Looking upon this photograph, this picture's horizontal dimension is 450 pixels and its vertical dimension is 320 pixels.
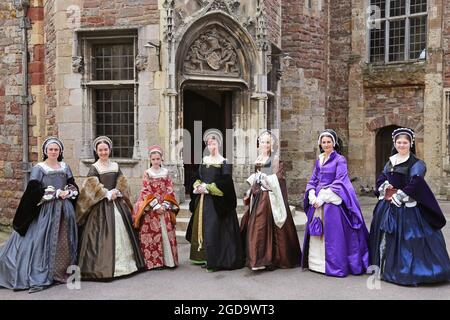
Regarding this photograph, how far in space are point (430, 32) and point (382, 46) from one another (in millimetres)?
1368

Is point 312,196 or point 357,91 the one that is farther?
point 357,91

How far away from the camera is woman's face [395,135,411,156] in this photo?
5.41m

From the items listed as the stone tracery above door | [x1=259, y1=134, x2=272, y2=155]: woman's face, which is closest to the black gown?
[x1=259, y1=134, x2=272, y2=155]: woman's face

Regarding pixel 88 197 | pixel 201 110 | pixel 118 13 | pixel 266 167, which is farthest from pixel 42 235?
pixel 201 110

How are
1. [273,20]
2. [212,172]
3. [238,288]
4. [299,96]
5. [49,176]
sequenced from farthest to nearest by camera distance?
[299,96]
[273,20]
[212,172]
[49,176]
[238,288]

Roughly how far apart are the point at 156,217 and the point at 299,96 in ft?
21.3

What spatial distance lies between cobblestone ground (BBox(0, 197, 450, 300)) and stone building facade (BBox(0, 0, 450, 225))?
9.05 feet

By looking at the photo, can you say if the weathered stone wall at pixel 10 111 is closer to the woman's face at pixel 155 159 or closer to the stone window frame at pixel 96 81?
the stone window frame at pixel 96 81

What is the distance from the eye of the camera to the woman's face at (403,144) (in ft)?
17.7

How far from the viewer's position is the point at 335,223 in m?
5.61

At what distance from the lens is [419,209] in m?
5.30

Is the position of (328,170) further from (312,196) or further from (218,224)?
(218,224)

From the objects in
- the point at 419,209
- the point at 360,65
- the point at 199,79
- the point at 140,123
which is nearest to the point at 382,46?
the point at 360,65

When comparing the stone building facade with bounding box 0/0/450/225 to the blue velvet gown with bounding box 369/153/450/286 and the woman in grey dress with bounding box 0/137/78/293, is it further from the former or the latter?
the blue velvet gown with bounding box 369/153/450/286
